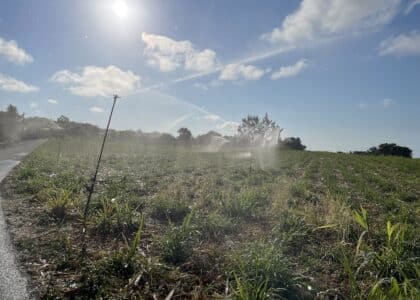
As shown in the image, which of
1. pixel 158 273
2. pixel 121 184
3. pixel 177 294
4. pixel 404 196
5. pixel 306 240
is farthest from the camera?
pixel 121 184

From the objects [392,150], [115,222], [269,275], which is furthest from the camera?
[392,150]

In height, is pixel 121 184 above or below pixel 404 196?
below

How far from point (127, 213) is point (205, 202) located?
188 centimetres

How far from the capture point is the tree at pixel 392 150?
38.2m

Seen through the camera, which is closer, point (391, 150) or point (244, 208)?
point (244, 208)

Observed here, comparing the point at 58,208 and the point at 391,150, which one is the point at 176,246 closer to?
the point at 58,208

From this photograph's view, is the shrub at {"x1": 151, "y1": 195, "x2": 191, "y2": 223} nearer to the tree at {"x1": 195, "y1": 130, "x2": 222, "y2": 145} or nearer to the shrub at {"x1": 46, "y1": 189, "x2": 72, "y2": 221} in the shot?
the shrub at {"x1": 46, "y1": 189, "x2": 72, "y2": 221}

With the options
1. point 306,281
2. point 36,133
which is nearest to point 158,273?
point 306,281

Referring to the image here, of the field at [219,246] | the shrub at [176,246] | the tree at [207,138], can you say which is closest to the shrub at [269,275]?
the field at [219,246]

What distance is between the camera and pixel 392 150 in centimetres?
3912

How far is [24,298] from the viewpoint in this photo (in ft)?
9.37

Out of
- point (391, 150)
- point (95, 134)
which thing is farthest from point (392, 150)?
point (95, 134)

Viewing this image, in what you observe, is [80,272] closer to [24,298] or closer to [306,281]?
[24,298]

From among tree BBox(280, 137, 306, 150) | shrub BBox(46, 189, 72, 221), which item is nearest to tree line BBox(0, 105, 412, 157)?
tree BBox(280, 137, 306, 150)
